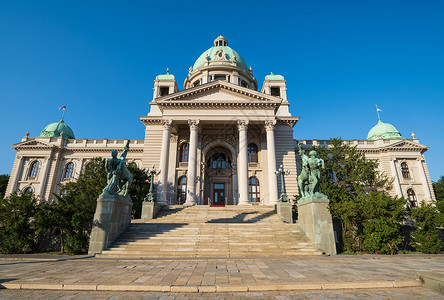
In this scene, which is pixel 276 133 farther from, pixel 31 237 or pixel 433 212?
pixel 31 237

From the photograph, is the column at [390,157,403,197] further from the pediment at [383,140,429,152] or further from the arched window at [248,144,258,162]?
the arched window at [248,144,258,162]

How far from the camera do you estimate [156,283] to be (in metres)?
5.69

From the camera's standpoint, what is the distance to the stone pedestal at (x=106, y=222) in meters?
11.6

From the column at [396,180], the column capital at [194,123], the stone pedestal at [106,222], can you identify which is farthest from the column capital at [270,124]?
the column at [396,180]

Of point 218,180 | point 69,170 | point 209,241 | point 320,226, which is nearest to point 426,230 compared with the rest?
point 320,226

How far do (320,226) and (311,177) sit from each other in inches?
109

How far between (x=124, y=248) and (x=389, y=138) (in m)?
44.2

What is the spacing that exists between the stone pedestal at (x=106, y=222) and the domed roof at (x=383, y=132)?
43131mm

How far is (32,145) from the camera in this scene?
119ft

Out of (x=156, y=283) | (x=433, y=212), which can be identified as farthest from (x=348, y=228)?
(x=156, y=283)

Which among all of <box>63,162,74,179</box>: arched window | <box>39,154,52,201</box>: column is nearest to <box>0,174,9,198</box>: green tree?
<box>39,154,52,201</box>: column

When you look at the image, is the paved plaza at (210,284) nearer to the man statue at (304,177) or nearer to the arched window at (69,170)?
the man statue at (304,177)

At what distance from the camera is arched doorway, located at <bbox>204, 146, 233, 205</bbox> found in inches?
1156

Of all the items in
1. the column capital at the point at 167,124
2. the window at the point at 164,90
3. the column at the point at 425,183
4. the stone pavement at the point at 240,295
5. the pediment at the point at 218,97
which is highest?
the window at the point at 164,90
